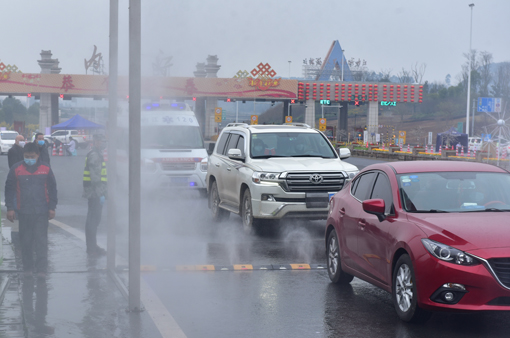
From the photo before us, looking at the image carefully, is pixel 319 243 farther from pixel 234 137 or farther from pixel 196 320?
pixel 196 320

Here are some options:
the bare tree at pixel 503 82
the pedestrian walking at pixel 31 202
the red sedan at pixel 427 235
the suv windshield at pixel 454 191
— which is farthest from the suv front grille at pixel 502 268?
the bare tree at pixel 503 82

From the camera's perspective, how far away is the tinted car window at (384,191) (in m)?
7.11

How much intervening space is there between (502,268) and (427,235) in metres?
0.68

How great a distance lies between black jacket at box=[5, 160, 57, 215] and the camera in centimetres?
862

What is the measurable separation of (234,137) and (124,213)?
3570 mm

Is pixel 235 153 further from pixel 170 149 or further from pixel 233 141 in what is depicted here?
pixel 170 149

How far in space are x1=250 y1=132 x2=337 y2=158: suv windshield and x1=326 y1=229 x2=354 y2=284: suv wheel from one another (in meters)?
5.04

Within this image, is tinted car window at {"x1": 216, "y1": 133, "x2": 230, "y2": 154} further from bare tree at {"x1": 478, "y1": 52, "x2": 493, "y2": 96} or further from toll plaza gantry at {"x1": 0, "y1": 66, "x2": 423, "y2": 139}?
bare tree at {"x1": 478, "y1": 52, "x2": 493, "y2": 96}

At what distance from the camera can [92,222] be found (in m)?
10.3

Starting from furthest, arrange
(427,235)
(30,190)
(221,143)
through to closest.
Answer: (221,143), (30,190), (427,235)

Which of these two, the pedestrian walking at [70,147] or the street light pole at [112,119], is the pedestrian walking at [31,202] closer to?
the street light pole at [112,119]

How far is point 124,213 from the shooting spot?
1631 centimetres

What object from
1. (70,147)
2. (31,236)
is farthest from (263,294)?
(70,147)

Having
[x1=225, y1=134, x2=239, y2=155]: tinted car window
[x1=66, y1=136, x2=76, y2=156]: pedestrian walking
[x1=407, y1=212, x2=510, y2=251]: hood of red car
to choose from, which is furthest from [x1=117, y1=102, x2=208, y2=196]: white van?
[x1=66, y1=136, x2=76, y2=156]: pedestrian walking
